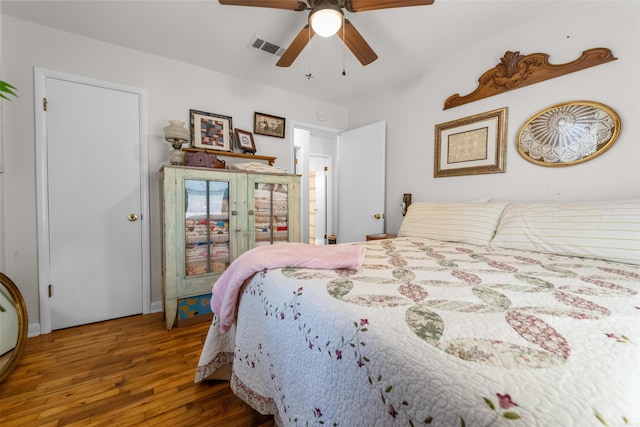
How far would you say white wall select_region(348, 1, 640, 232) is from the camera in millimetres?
1598

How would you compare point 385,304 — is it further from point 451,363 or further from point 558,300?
point 558,300

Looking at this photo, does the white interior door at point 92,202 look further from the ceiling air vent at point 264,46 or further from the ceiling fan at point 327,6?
the ceiling fan at point 327,6

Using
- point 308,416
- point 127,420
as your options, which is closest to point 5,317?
point 127,420

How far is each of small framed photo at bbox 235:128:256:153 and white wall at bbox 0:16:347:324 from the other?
0.34 ft

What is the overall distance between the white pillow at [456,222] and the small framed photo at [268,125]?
6.15ft

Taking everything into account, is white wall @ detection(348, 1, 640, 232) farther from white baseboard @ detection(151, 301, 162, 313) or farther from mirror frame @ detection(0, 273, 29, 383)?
mirror frame @ detection(0, 273, 29, 383)

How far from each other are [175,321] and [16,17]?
8.70 ft

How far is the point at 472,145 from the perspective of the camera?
2348mm

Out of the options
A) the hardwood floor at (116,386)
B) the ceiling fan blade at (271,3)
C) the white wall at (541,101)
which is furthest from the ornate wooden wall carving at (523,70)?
the hardwood floor at (116,386)

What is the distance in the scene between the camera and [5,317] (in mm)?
1617

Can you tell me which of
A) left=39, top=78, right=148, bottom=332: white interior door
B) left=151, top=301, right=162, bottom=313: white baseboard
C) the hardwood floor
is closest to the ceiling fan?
left=39, top=78, right=148, bottom=332: white interior door

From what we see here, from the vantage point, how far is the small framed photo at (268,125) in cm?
297

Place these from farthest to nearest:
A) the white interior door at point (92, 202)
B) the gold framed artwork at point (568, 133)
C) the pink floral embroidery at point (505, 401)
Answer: the white interior door at point (92, 202), the gold framed artwork at point (568, 133), the pink floral embroidery at point (505, 401)

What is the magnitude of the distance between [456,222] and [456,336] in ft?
5.35
